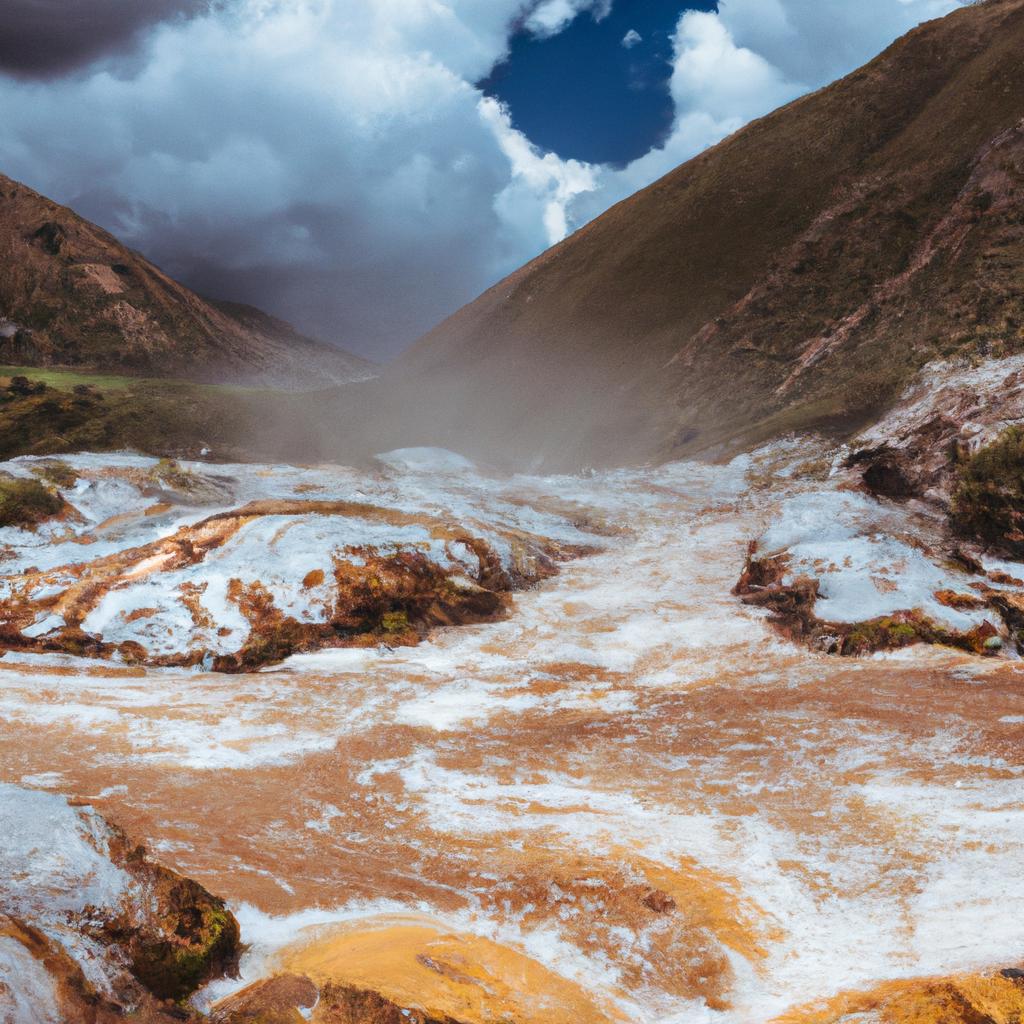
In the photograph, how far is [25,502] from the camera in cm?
1861

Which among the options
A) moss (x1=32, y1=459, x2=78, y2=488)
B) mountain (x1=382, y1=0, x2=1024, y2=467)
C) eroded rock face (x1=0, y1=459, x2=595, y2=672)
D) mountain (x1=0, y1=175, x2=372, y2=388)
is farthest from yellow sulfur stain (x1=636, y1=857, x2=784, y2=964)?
mountain (x1=0, y1=175, x2=372, y2=388)

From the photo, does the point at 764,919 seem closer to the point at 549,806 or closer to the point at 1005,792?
the point at 549,806

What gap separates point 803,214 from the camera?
2154 inches

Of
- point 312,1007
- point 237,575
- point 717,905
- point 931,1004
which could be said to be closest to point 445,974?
point 312,1007

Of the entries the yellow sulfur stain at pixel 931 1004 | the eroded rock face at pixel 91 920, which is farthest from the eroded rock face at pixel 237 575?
the yellow sulfur stain at pixel 931 1004

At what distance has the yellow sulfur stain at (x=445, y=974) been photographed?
4.75 m

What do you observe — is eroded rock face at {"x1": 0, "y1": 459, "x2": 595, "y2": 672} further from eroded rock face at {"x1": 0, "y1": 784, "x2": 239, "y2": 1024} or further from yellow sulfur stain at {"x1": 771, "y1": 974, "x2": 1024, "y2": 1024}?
yellow sulfur stain at {"x1": 771, "y1": 974, "x2": 1024, "y2": 1024}

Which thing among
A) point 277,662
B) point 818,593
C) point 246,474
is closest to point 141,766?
point 277,662

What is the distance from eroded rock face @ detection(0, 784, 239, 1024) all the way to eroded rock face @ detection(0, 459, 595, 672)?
366 inches

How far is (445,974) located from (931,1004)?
3159 millimetres

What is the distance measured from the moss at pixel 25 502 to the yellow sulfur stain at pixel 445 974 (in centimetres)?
1713

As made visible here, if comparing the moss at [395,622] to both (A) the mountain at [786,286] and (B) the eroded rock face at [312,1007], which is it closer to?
(B) the eroded rock face at [312,1007]

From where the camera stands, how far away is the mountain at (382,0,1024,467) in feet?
130

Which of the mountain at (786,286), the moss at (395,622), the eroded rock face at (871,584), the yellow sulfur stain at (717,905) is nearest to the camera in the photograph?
the yellow sulfur stain at (717,905)
